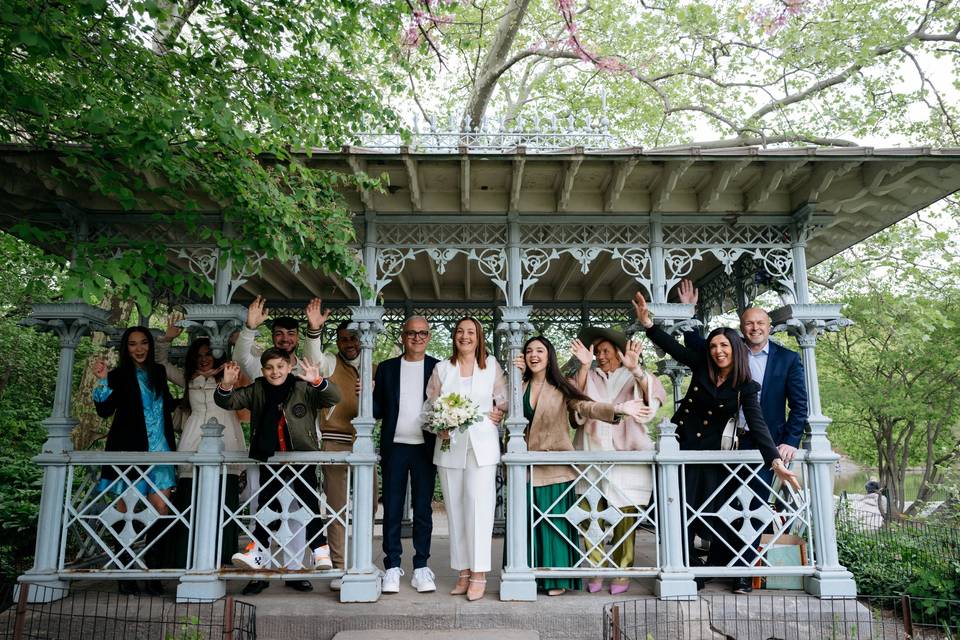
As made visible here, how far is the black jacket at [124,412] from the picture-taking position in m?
5.34

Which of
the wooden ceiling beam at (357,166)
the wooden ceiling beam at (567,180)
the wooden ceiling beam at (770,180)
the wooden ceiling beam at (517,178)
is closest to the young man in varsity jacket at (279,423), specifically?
the wooden ceiling beam at (357,166)

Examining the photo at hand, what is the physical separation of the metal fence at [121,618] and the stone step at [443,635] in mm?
739

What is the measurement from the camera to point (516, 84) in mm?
18688

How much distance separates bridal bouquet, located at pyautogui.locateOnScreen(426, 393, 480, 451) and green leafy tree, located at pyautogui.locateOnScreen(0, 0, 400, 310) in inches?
52.2

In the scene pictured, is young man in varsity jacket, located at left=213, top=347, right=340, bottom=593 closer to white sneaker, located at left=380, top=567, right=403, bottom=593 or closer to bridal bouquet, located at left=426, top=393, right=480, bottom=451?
white sneaker, located at left=380, top=567, right=403, bottom=593

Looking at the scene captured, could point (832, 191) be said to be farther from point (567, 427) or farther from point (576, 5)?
point (576, 5)

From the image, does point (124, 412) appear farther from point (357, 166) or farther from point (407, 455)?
point (357, 166)

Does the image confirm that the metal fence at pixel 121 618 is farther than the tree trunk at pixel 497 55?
No

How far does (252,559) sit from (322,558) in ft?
1.81

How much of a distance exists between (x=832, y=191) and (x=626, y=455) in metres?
3.27

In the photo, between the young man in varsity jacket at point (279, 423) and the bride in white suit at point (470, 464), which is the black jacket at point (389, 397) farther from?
the young man in varsity jacket at point (279, 423)

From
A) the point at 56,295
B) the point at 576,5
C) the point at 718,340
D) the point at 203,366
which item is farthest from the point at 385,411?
the point at 576,5

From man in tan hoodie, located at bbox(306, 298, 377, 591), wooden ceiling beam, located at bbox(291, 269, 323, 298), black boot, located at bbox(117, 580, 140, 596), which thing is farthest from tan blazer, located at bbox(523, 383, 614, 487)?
wooden ceiling beam, located at bbox(291, 269, 323, 298)

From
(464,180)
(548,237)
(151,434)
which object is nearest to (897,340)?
(548,237)
